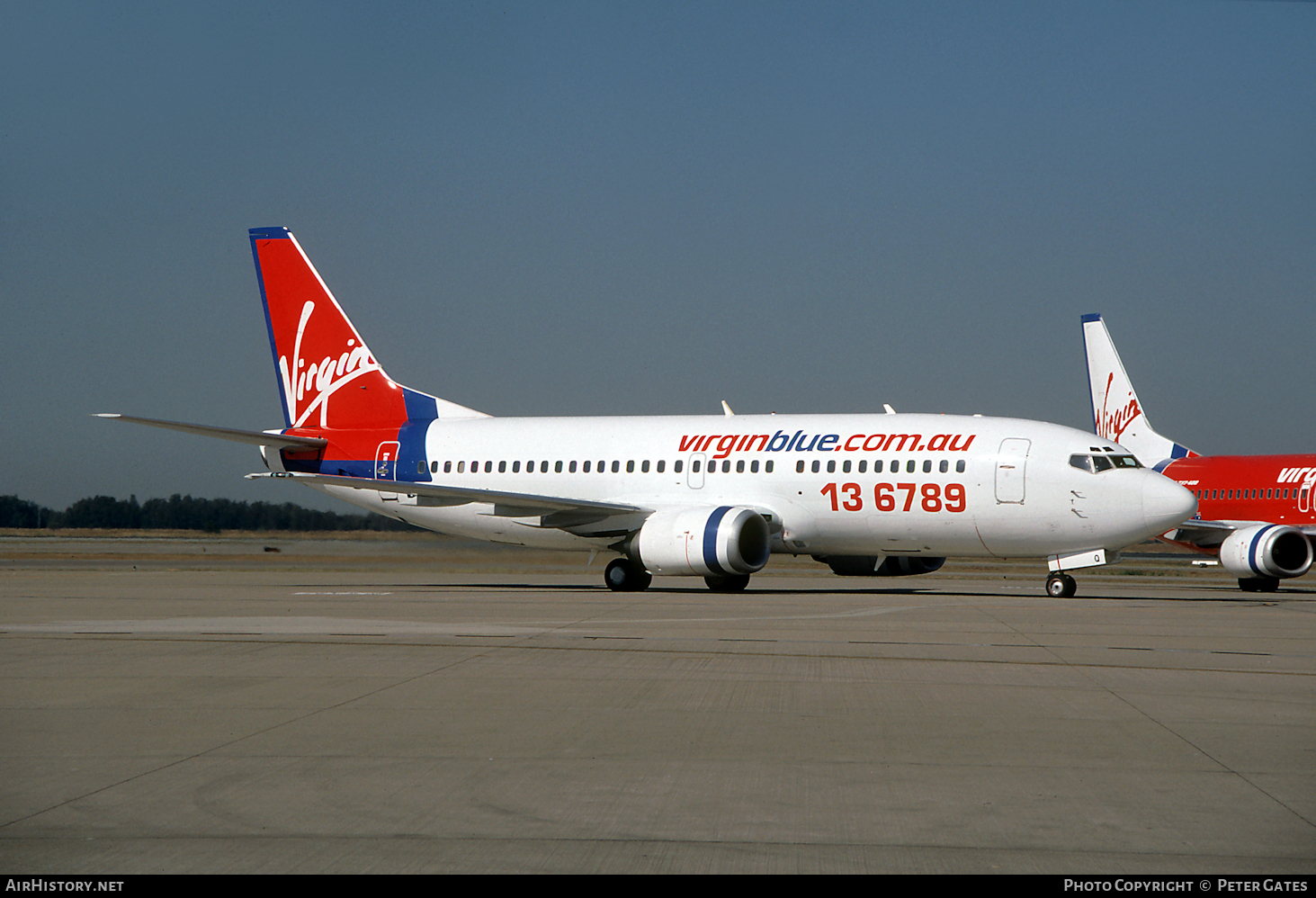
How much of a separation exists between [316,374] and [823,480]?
13823mm

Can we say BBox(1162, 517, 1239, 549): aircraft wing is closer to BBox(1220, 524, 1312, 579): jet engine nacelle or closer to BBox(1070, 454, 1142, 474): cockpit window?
BBox(1220, 524, 1312, 579): jet engine nacelle

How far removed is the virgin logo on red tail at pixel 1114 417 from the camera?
138 feet

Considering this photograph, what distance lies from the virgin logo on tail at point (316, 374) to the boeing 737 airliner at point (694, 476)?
45mm

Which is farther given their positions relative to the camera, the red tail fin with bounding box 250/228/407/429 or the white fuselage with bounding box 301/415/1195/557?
the red tail fin with bounding box 250/228/407/429

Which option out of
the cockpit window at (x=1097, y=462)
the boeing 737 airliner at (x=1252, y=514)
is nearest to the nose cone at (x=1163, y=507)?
the cockpit window at (x=1097, y=462)

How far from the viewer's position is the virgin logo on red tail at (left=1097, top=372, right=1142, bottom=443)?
42062 mm

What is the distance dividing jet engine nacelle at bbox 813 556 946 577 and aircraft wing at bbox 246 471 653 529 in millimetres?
4783

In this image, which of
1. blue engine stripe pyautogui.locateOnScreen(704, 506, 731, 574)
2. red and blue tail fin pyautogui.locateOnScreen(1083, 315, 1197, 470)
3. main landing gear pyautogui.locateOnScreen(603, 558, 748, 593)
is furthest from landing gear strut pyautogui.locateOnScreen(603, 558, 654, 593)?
red and blue tail fin pyautogui.locateOnScreen(1083, 315, 1197, 470)

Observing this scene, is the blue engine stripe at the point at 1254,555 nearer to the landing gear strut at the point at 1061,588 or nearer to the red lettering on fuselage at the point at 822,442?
the landing gear strut at the point at 1061,588

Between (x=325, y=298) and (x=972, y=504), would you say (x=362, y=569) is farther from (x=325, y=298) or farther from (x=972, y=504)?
(x=972, y=504)

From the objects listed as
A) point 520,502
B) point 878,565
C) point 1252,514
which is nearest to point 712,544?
point 520,502

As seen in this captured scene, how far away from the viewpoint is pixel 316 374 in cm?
3181

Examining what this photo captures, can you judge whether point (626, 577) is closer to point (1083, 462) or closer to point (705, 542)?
point (705, 542)
